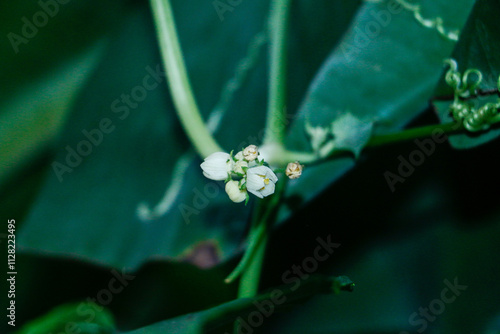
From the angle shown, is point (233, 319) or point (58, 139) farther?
point (58, 139)

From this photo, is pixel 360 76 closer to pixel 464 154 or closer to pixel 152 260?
pixel 464 154

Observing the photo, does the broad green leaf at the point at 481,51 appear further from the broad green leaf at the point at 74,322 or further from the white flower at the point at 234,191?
the broad green leaf at the point at 74,322

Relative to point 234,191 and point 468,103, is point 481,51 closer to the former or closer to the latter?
point 468,103

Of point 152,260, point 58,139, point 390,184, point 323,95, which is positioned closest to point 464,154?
point 390,184

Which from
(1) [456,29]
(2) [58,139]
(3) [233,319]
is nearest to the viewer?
(3) [233,319]

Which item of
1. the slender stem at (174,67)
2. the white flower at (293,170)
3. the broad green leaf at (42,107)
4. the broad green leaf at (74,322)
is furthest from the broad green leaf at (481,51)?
the broad green leaf at (42,107)

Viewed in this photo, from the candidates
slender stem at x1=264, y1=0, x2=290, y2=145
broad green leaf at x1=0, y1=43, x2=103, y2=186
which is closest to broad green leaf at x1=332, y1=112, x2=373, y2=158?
slender stem at x1=264, y1=0, x2=290, y2=145
